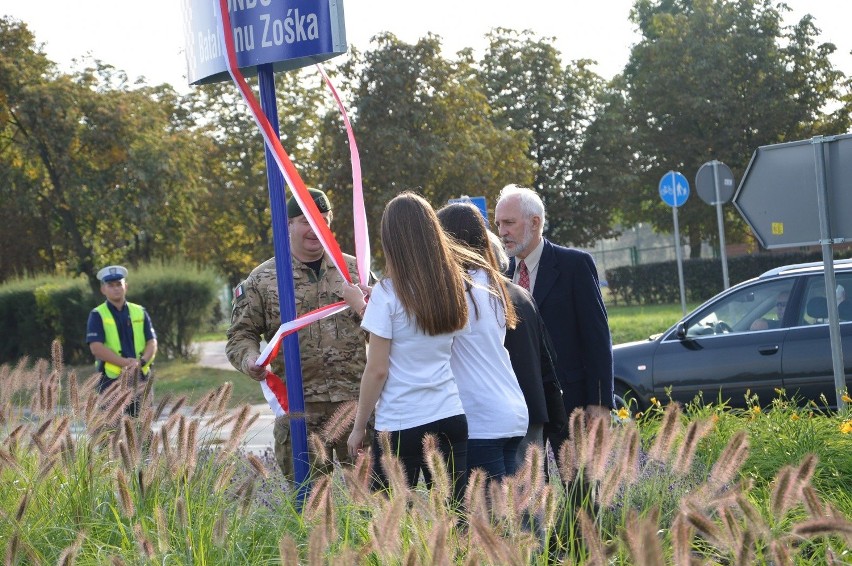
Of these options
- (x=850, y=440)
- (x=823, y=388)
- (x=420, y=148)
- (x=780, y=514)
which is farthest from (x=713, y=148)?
(x=780, y=514)

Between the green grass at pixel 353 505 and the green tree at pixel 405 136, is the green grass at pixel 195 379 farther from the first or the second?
the green grass at pixel 353 505

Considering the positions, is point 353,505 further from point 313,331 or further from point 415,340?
point 313,331

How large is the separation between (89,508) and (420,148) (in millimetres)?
26195

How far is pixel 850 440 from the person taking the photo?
6.35m

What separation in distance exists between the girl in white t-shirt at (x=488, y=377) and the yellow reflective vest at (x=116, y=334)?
673cm

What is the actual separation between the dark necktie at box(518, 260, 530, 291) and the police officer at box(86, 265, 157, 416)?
19.2ft

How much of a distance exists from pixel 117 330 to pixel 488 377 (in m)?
6.97

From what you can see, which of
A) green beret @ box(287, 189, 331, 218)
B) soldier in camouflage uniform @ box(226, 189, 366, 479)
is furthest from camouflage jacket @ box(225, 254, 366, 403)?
green beret @ box(287, 189, 331, 218)

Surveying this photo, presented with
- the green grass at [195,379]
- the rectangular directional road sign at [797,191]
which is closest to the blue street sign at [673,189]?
the green grass at [195,379]

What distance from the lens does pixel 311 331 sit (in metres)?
5.95

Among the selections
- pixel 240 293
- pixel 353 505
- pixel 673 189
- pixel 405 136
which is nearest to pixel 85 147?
pixel 405 136

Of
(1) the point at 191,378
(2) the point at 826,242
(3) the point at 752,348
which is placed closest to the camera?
(2) the point at 826,242

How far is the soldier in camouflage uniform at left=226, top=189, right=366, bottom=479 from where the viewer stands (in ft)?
19.5

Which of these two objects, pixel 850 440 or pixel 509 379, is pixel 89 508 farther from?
pixel 850 440
